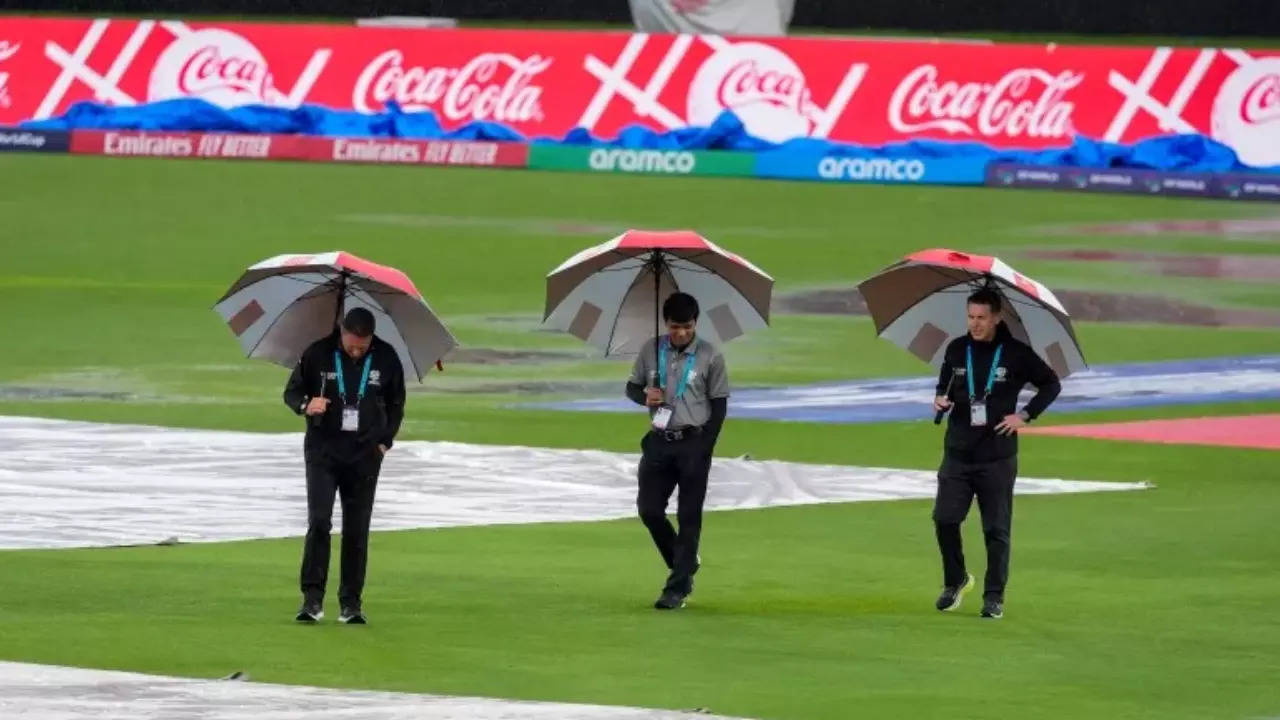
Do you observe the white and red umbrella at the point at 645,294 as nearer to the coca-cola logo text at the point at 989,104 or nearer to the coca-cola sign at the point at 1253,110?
the coca-cola sign at the point at 1253,110

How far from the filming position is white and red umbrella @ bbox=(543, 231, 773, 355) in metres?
16.2

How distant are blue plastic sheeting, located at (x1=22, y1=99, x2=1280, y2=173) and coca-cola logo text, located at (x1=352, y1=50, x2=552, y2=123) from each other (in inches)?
12.2

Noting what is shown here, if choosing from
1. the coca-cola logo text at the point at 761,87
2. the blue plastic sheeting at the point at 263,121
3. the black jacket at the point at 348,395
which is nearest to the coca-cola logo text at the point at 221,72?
the blue plastic sheeting at the point at 263,121

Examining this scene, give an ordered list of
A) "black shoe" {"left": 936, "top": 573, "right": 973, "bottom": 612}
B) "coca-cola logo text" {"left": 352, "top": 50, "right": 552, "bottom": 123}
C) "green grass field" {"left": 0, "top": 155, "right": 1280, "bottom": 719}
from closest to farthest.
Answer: "green grass field" {"left": 0, "top": 155, "right": 1280, "bottom": 719} → "black shoe" {"left": 936, "top": 573, "right": 973, "bottom": 612} → "coca-cola logo text" {"left": 352, "top": 50, "right": 552, "bottom": 123}

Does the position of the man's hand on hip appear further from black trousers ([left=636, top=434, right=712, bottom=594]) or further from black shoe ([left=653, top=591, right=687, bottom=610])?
black shoe ([left=653, top=591, right=687, bottom=610])

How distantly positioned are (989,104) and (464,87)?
824 cm

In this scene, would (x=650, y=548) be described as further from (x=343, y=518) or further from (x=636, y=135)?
(x=636, y=135)

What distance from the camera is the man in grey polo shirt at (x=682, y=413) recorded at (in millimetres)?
15516

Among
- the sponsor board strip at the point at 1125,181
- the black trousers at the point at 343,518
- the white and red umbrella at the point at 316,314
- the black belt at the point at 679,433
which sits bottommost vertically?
the black trousers at the point at 343,518

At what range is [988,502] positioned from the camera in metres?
15.5

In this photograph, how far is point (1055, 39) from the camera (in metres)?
54.4

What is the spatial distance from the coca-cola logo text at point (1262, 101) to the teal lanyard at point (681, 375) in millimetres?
26604

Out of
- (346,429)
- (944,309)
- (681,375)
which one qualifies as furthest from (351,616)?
(944,309)

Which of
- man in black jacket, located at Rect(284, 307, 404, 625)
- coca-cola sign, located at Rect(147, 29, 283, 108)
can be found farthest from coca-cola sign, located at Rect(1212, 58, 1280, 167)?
man in black jacket, located at Rect(284, 307, 404, 625)
